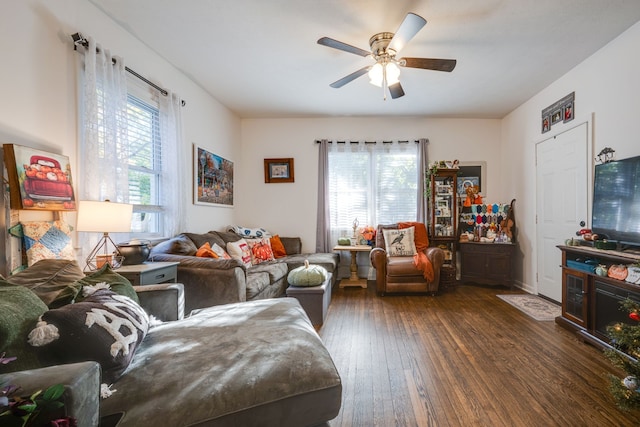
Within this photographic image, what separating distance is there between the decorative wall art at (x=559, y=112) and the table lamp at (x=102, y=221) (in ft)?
14.8

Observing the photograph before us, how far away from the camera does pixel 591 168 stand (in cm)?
310

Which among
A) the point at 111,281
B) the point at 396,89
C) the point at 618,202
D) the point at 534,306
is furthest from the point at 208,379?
the point at 534,306

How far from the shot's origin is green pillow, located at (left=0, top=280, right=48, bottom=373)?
0.87 m

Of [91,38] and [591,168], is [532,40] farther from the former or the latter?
[91,38]

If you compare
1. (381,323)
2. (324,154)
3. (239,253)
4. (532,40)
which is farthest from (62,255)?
(532,40)

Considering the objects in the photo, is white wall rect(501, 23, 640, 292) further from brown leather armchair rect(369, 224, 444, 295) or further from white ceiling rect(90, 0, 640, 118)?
brown leather armchair rect(369, 224, 444, 295)

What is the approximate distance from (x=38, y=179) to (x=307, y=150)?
3.71 m

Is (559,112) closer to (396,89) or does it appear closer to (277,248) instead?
(396,89)

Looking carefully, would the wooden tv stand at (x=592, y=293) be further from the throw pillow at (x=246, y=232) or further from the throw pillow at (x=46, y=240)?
the throw pillow at (x=46, y=240)

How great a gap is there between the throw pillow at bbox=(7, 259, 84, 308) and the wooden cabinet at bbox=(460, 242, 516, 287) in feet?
15.0

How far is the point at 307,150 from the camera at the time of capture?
16.8ft

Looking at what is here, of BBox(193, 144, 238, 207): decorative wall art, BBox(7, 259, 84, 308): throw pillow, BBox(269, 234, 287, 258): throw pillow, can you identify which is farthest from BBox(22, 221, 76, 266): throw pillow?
BBox(269, 234, 287, 258): throw pillow

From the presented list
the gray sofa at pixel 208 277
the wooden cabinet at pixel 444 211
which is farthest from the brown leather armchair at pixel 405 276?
the gray sofa at pixel 208 277

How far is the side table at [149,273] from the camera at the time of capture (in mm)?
2108
